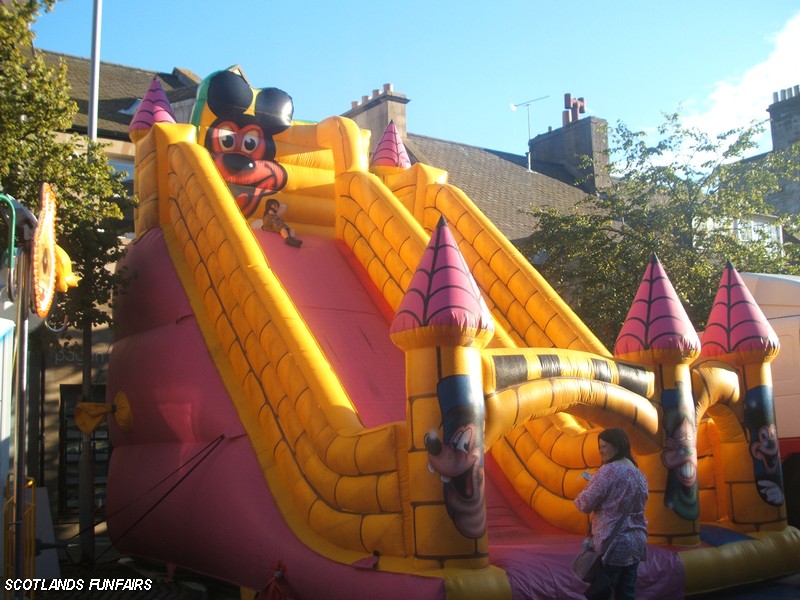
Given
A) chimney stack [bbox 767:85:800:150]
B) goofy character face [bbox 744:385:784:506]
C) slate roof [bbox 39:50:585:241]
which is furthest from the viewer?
chimney stack [bbox 767:85:800:150]

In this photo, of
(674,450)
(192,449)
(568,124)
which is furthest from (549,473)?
(568,124)

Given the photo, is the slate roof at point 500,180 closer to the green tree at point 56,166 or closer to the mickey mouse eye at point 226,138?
the mickey mouse eye at point 226,138

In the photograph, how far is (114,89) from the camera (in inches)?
760

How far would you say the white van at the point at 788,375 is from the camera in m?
9.95

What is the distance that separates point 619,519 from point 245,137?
7356 mm

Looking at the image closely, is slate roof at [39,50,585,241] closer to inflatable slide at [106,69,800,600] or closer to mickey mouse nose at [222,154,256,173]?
mickey mouse nose at [222,154,256,173]

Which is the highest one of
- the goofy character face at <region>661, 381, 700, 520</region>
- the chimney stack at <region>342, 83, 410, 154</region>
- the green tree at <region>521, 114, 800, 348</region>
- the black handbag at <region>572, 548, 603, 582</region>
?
the chimney stack at <region>342, 83, 410, 154</region>

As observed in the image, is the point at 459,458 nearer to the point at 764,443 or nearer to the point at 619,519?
the point at 619,519

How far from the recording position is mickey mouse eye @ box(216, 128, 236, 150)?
11.1 metres

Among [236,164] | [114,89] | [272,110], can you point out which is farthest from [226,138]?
[114,89]

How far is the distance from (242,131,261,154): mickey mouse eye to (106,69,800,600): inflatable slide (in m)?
0.03

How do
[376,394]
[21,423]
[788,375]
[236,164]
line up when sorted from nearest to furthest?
[21,423]
[376,394]
[788,375]
[236,164]

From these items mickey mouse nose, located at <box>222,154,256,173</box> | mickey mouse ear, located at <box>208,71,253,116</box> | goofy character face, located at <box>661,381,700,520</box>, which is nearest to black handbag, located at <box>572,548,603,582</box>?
goofy character face, located at <box>661,381,700,520</box>

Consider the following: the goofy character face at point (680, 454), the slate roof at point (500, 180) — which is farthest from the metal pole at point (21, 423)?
the slate roof at point (500, 180)
